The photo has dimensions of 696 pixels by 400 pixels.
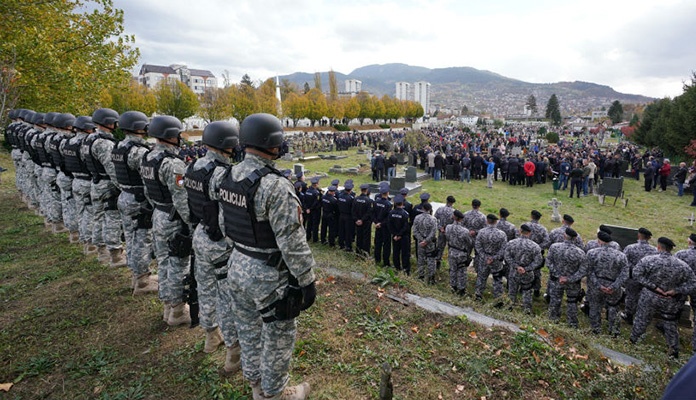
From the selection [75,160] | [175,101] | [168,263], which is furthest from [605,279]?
[175,101]

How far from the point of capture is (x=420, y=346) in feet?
14.7

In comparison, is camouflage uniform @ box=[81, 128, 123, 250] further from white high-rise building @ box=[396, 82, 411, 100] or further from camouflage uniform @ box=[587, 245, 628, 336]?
white high-rise building @ box=[396, 82, 411, 100]

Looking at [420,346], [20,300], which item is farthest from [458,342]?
[20,300]

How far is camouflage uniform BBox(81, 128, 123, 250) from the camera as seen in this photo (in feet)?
20.1

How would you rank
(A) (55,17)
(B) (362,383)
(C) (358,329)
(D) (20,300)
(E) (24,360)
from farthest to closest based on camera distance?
(A) (55,17)
(D) (20,300)
(C) (358,329)
(E) (24,360)
(B) (362,383)

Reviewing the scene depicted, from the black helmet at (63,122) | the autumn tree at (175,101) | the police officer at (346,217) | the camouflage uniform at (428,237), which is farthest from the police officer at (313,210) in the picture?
the autumn tree at (175,101)

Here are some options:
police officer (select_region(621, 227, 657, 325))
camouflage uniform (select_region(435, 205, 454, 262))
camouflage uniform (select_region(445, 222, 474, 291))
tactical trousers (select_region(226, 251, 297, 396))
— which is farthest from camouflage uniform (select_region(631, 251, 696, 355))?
tactical trousers (select_region(226, 251, 297, 396))

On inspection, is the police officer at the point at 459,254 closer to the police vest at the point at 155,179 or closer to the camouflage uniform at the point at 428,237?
the camouflage uniform at the point at 428,237

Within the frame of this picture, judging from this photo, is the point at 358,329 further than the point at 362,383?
Yes

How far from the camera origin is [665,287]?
19.0 ft

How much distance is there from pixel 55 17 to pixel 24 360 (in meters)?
12.5

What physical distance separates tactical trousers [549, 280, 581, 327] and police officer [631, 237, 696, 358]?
90 cm

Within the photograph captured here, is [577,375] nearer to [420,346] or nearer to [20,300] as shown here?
[420,346]

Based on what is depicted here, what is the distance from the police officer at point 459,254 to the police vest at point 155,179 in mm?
5533
